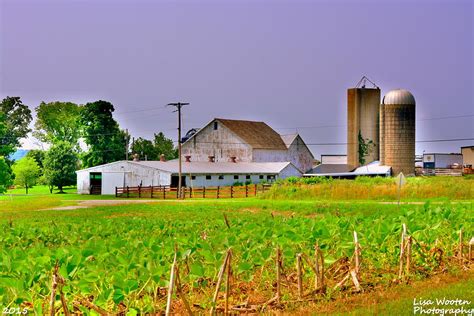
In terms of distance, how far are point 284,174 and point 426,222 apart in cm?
5674

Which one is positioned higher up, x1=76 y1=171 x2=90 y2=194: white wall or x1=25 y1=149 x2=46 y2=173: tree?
x1=25 y1=149 x2=46 y2=173: tree

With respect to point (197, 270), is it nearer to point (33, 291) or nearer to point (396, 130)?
point (33, 291)

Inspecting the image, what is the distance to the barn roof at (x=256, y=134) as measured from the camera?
257 feet

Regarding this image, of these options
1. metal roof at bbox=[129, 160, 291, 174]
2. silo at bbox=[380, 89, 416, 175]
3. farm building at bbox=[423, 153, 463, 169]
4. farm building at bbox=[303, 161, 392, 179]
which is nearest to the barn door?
metal roof at bbox=[129, 160, 291, 174]

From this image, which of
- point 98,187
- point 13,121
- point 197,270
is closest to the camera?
point 197,270

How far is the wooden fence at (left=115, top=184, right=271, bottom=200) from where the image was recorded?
181 feet

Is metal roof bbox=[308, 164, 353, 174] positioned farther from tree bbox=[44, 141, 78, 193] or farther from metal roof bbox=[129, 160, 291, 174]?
tree bbox=[44, 141, 78, 193]

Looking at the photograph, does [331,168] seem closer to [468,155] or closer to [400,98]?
[400,98]

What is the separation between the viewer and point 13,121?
93562 millimetres

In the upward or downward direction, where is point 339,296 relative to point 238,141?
downward

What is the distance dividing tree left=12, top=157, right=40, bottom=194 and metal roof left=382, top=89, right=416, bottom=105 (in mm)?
47257

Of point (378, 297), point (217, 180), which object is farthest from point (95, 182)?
point (378, 297)

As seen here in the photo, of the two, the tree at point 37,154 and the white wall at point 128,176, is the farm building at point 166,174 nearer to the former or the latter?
the white wall at point 128,176

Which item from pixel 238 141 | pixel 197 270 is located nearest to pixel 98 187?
pixel 238 141
